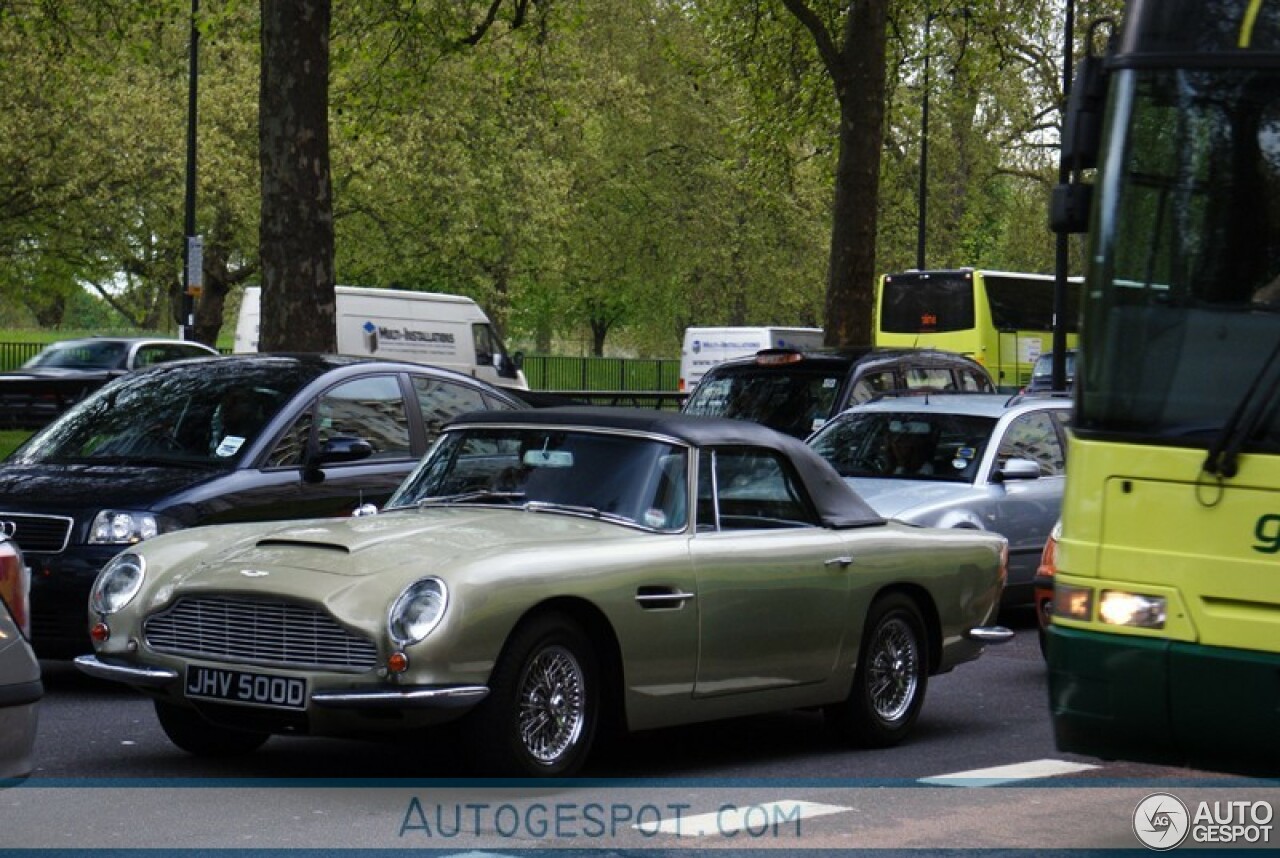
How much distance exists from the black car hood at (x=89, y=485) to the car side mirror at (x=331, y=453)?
1.80ft

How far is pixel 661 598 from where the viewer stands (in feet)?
28.1

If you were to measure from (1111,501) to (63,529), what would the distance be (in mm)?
5680

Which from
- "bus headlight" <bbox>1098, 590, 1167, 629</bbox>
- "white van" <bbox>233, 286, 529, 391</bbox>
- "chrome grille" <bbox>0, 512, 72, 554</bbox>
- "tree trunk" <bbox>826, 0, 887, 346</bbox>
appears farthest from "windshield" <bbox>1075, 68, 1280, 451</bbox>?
"white van" <bbox>233, 286, 529, 391</bbox>

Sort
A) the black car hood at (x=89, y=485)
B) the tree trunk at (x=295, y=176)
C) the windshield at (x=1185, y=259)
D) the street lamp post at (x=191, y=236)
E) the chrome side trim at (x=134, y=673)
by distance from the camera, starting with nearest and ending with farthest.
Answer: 1. the windshield at (x=1185, y=259)
2. the chrome side trim at (x=134, y=673)
3. the black car hood at (x=89, y=485)
4. the tree trunk at (x=295, y=176)
5. the street lamp post at (x=191, y=236)

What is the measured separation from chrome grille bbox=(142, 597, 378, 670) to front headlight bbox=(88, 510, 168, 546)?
228cm

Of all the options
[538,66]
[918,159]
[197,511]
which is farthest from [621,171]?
[197,511]

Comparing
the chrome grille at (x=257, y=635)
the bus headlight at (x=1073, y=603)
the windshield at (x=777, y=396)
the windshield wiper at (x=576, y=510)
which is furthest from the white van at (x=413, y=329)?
the bus headlight at (x=1073, y=603)

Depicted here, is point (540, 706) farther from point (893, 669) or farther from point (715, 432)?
point (893, 669)

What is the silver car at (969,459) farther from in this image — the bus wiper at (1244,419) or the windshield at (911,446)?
the bus wiper at (1244,419)

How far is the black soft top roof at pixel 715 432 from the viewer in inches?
361

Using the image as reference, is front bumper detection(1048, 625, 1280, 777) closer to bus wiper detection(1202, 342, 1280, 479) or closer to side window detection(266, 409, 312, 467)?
bus wiper detection(1202, 342, 1280, 479)

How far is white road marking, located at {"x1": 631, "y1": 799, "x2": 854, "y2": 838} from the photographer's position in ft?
24.6

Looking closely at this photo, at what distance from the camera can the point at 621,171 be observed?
61.6 m

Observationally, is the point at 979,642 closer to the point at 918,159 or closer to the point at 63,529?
the point at 63,529
